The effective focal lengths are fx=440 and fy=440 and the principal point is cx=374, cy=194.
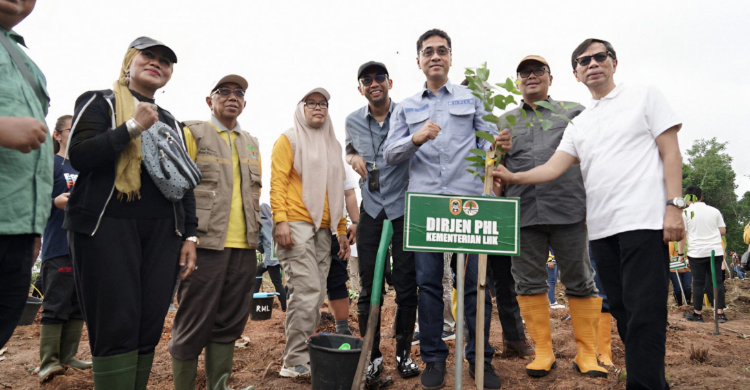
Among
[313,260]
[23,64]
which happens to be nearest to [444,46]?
[313,260]

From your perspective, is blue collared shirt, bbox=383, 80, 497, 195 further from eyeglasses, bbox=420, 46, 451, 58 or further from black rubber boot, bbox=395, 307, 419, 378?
black rubber boot, bbox=395, 307, 419, 378

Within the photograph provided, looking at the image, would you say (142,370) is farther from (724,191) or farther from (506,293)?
(724,191)

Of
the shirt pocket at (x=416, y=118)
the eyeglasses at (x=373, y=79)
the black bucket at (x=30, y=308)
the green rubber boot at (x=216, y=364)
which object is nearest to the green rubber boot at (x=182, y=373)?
the green rubber boot at (x=216, y=364)

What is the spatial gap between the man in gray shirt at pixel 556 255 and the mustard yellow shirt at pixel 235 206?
197 cm

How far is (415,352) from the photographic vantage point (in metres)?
4.09

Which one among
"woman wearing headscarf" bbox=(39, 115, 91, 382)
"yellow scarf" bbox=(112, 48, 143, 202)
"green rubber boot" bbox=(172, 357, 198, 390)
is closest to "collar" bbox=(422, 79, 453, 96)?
"yellow scarf" bbox=(112, 48, 143, 202)

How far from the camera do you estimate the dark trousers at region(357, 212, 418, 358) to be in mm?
3197

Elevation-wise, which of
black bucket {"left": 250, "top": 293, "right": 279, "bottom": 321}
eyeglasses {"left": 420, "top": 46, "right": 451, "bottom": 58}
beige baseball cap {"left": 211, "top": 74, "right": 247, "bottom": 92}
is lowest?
black bucket {"left": 250, "top": 293, "right": 279, "bottom": 321}

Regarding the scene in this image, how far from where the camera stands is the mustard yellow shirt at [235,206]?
2984mm

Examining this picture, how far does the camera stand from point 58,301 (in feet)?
11.8

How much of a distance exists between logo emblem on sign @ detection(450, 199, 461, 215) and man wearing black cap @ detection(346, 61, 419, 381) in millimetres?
1034

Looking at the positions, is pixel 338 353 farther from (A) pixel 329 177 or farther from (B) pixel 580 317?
(B) pixel 580 317

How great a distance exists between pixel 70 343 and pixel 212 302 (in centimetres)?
194

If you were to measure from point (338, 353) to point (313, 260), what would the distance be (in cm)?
93
